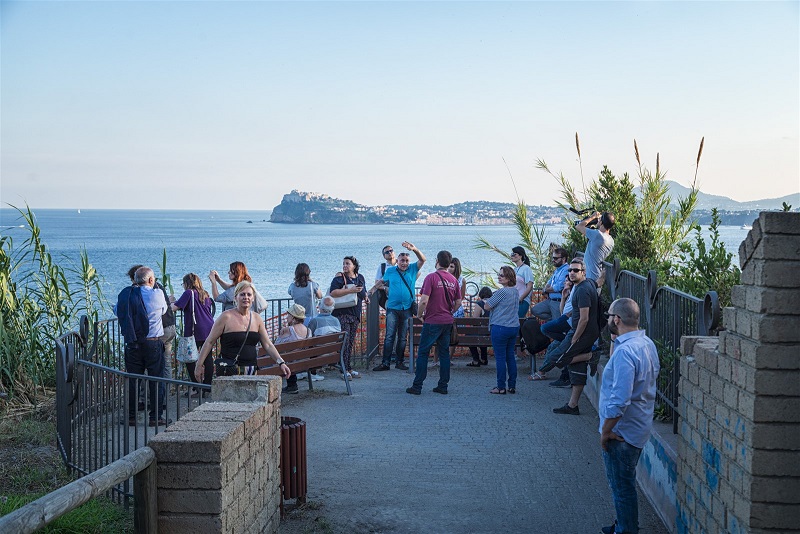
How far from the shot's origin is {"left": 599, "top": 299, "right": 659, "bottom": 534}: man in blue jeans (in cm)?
568

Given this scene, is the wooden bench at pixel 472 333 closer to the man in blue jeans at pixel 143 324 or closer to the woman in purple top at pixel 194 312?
the woman in purple top at pixel 194 312

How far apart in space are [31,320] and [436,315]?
5589mm

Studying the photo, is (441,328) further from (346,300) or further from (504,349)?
(346,300)

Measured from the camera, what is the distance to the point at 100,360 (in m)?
11.1

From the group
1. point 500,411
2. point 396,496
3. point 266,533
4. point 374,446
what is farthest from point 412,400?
point 266,533

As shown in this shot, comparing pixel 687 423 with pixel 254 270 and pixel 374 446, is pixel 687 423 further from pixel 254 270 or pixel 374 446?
pixel 254 270

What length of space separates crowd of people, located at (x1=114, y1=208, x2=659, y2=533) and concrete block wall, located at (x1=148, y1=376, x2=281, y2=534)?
1.53m

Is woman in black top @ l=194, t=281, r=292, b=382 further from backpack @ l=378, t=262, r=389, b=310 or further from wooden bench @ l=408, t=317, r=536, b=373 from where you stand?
backpack @ l=378, t=262, r=389, b=310

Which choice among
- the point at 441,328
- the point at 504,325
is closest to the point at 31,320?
the point at 441,328

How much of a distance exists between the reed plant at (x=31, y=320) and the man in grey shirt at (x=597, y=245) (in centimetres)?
691

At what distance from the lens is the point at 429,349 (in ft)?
36.4

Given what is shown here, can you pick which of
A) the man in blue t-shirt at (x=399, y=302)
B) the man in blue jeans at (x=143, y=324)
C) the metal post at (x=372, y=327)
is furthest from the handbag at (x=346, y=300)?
the man in blue jeans at (x=143, y=324)

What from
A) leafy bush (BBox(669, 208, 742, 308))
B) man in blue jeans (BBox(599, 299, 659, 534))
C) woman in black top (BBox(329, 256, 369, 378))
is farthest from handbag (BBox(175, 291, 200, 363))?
man in blue jeans (BBox(599, 299, 659, 534))

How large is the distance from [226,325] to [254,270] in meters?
76.3
